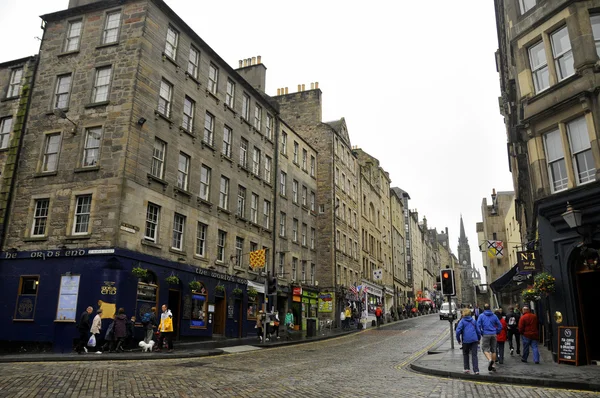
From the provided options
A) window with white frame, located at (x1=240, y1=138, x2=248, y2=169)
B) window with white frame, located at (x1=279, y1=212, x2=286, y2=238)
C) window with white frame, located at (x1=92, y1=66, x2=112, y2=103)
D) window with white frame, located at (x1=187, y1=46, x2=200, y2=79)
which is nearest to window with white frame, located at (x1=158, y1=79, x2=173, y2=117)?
window with white frame, located at (x1=187, y1=46, x2=200, y2=79)

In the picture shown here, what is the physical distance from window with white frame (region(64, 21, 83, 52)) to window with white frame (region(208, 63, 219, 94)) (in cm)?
687

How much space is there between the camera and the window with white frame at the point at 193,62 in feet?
81.8

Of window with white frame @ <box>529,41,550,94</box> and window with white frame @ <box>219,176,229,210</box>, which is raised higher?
window with white frame @ <box>529,41,550,94</box>

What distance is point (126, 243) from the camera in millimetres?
18906

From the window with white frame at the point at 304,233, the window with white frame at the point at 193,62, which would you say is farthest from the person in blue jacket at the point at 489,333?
the window with white frame at the point at 304,233

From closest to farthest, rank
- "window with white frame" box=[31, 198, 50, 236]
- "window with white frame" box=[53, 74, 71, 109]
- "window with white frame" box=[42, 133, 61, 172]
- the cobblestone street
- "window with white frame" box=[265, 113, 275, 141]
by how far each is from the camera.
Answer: the cobblestone street < "window with white frame" box=[31, 198, 50, 236] < "window with white frame" box=[42, 133, 61, 172] < "window with white frame" box=[53, 74, 71, 109] < "window with white frame" box=[265, 113, 275, 141]

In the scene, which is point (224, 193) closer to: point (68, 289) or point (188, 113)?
point (188, 113)

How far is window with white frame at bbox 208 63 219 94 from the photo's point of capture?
26.5 m

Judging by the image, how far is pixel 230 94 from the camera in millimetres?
28516

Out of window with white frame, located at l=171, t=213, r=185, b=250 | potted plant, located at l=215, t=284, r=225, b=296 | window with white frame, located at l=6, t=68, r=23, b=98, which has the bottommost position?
potted plant, located at l=215, t=284, r=225, b=296

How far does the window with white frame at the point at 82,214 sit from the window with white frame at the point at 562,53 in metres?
18.2

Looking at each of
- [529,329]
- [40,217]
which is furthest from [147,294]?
[529,329]

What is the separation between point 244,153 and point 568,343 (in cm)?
2130

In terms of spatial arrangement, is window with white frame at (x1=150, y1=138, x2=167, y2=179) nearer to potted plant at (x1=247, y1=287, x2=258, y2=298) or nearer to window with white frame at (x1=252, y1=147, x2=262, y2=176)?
window with white frame at (x1=252, y1=147, x2=262, y2=176)
